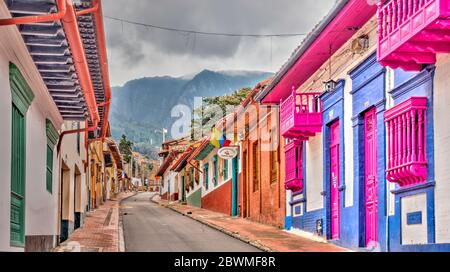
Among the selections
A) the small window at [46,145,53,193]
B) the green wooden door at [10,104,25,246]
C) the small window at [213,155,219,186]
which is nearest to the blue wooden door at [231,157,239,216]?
the small window at [213,155,219,186]

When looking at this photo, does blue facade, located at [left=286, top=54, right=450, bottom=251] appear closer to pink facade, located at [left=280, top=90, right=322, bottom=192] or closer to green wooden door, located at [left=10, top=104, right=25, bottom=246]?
pink facade, located at [left=280, top=90, right=322, bottom=192]

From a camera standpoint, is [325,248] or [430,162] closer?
[430,162]

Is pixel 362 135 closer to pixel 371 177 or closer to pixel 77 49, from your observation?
pixel 371 177

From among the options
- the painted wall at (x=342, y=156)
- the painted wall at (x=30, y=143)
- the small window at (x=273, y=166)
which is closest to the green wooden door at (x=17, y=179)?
the painted wall at (x=30, y=143)

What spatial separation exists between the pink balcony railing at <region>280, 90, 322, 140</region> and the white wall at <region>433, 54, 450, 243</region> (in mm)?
5279

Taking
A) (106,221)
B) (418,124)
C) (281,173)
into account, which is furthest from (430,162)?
(106,221)

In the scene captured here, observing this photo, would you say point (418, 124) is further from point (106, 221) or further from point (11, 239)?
point (106, 221)

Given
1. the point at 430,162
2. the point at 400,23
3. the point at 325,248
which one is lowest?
the point at 325,248

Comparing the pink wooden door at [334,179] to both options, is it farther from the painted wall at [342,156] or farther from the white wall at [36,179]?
the white wall at [36,179]

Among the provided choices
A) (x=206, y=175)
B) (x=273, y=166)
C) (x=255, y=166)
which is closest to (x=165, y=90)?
(x=273, y=166)

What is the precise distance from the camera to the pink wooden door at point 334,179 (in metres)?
13.6

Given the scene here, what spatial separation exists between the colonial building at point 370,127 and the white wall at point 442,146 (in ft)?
0.04
